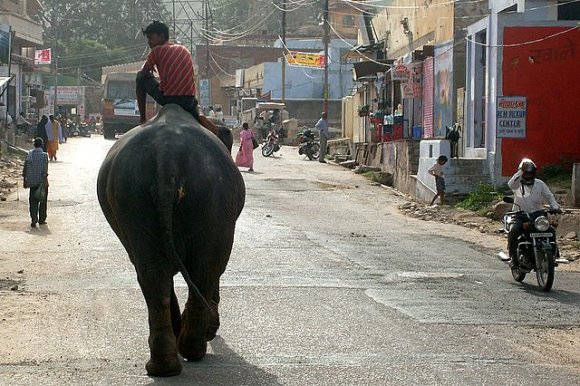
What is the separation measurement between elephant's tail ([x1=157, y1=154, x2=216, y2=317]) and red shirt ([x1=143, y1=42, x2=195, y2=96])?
1.32 m

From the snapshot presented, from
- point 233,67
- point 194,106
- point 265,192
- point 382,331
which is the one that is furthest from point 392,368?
point 233,67

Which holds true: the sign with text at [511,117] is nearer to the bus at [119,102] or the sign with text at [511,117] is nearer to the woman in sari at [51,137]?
the woman in sari at [51,137]

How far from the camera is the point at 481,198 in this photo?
22281 mm

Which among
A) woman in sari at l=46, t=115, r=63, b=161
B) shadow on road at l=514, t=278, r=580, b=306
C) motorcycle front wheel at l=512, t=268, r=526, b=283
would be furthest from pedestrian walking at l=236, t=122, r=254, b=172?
shadow on road at l=514, t=278, r=580, b=306

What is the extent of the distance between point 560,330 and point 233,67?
248 feet

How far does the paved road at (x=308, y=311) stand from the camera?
743 centimetres

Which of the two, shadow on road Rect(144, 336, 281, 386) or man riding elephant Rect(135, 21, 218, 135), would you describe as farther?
man riding elephant Rect(135, 21, 218, 135)

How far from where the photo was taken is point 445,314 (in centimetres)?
1005

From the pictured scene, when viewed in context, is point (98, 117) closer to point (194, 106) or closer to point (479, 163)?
point (479, 163)

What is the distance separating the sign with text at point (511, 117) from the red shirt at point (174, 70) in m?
15.7

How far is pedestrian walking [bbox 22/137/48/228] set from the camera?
1889cm

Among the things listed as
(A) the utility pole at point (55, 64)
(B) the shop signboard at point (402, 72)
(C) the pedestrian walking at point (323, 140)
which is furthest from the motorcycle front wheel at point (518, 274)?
(A) the utility pole at point (55, 64)

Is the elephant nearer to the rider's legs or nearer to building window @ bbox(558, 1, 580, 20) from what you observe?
the rider's legs

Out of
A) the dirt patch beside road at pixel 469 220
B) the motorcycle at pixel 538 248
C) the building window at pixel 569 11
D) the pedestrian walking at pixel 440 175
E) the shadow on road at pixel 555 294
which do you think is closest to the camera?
the shadow on road at pixel 555 294
